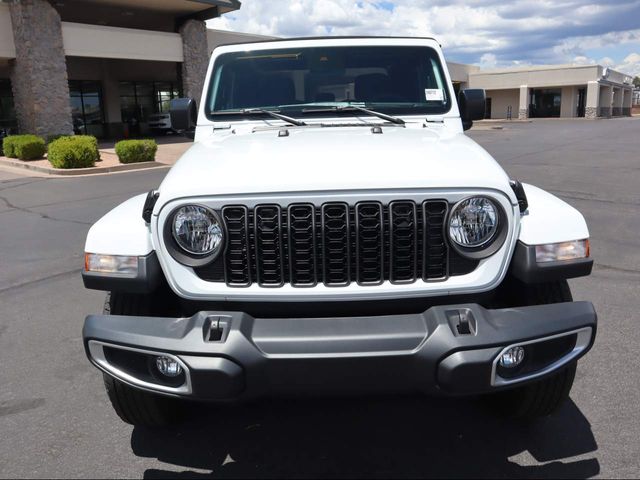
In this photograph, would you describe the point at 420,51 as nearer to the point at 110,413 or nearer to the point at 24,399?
the point at 110,413

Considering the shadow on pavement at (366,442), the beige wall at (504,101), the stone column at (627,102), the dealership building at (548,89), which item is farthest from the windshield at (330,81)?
the stone column at (627,102)

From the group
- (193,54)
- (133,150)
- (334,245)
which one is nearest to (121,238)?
(334,245)

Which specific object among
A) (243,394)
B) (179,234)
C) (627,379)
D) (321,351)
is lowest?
(627,379)

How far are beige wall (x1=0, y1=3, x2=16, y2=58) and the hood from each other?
22.7 metres

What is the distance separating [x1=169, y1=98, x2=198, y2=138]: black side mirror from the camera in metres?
4.05

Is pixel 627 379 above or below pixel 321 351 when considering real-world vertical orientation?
below

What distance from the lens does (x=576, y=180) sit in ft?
39.3

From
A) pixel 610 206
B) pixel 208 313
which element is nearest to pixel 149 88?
pixel 610 206

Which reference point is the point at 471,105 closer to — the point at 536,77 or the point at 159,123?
the point at 159,123

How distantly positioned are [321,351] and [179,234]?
78cm

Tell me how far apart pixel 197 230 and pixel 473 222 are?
1.14m

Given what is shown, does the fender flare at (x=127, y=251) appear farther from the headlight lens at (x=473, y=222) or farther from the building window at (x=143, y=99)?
the building window at (x=143, y=99)

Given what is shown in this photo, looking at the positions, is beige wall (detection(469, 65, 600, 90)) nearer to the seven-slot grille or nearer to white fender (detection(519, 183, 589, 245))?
white fender (detection(519, 183, 589, 245))

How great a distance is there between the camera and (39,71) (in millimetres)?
22031
